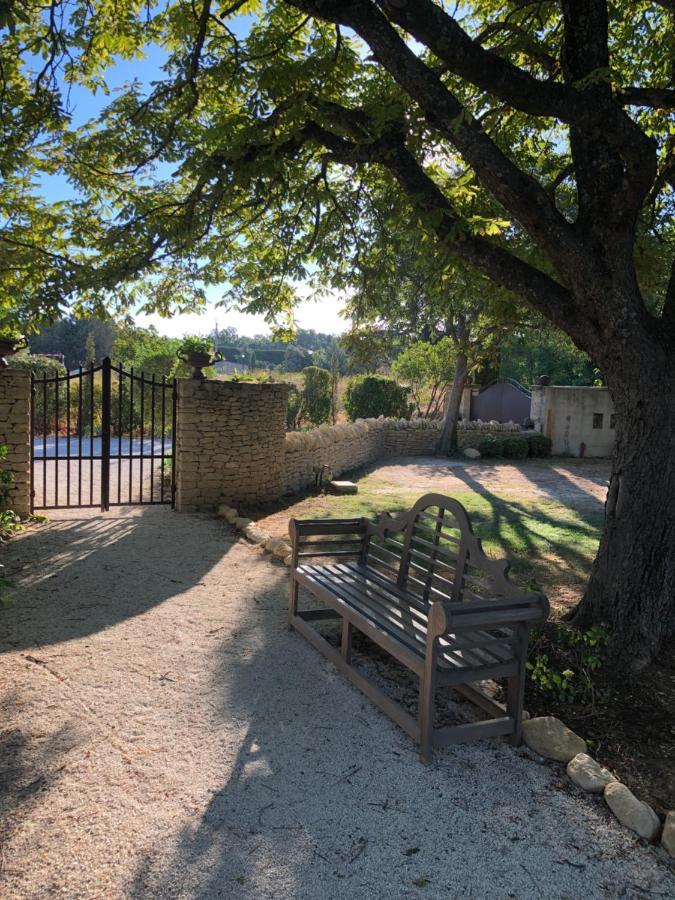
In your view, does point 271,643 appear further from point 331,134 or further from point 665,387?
point 331,134

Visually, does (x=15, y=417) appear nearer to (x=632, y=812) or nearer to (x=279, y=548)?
(x=279, y=548)

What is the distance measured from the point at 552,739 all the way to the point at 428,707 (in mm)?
730

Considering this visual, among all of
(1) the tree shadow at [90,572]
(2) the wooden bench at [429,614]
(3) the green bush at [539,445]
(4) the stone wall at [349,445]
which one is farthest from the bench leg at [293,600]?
(3) the green bush at [539,445]

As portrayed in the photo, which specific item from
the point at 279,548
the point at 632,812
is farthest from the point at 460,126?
the point at 279,548

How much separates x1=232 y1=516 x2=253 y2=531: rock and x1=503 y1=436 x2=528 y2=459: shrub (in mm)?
12001

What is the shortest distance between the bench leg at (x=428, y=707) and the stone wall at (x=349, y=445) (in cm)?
761

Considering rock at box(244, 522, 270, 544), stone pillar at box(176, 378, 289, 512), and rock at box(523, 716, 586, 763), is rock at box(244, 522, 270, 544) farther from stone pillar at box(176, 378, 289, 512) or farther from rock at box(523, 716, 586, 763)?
rock at box(523, 716, 586, 763)

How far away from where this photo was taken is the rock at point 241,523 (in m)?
7.98

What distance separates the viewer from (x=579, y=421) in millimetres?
19172

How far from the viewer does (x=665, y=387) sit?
4023 mm

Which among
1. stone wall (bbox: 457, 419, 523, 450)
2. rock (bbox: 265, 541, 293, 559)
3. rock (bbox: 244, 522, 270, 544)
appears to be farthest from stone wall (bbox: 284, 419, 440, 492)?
rock (bbox: 265, 541, 293, 559)

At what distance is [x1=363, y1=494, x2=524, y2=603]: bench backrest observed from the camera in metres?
3.41

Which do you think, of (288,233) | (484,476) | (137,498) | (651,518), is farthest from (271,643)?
(484,476)

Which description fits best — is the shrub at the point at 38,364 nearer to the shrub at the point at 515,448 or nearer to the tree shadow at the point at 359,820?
the shrub at the point at 515,448
